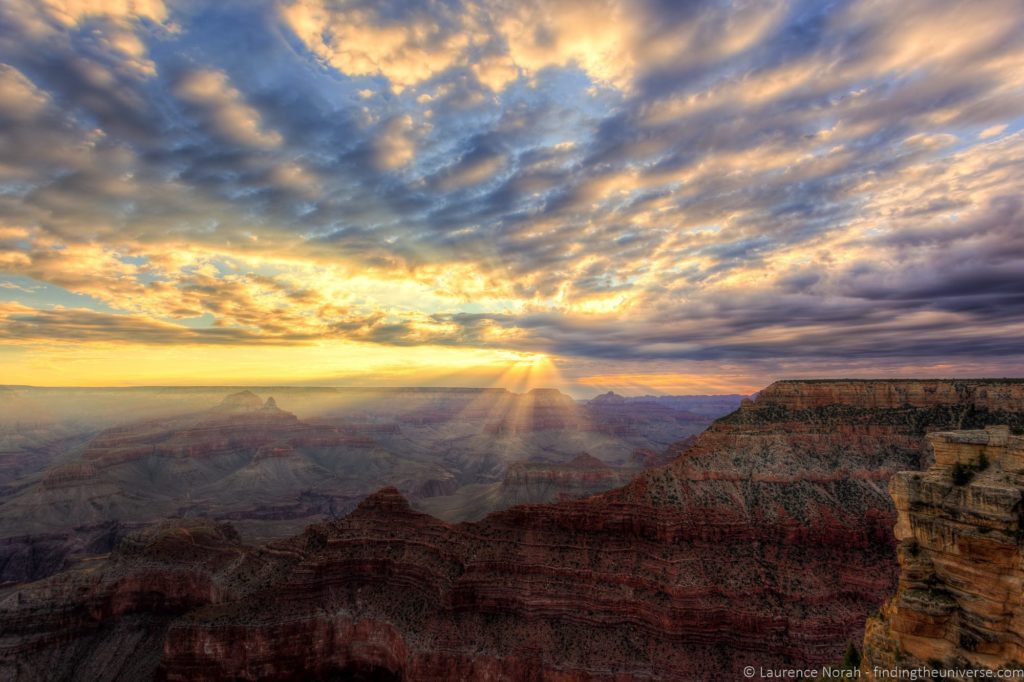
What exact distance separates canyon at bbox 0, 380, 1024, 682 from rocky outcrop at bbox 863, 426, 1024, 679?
113 ft

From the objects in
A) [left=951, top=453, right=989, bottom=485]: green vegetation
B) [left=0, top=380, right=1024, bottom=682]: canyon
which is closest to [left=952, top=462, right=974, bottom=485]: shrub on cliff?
[left=951, top=453, right=989, bottom=485]: green vegetation

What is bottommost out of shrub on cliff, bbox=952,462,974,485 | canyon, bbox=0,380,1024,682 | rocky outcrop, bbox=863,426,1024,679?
canyon, bbox=0,380,1024,682

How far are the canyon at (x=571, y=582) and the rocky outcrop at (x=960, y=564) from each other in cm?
3430

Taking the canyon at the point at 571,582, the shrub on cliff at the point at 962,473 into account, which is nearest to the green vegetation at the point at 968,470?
the shrub on cliff at the point at 962,473

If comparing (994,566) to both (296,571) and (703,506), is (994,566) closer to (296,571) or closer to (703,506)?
(703,506)

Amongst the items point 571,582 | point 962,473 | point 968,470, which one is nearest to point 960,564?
point 962,473

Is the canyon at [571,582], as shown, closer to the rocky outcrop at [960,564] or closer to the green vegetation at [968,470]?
the rocky outcrop at [960,564]

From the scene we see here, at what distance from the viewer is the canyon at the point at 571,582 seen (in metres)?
48.4

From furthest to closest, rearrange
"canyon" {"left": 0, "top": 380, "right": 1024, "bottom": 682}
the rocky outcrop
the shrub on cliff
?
"canyon" {"left": 0, "top": 380, "right": 1024, "bottom": 682} < the shrub on cliff < the rocky outcrop

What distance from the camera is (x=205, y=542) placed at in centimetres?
7469

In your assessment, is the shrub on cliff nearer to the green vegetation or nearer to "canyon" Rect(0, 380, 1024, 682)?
the green vegetation

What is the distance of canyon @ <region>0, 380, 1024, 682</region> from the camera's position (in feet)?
159

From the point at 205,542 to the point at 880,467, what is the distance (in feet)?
325

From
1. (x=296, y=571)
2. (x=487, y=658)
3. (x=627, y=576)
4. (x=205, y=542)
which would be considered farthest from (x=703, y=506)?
(x=205, y=542)
